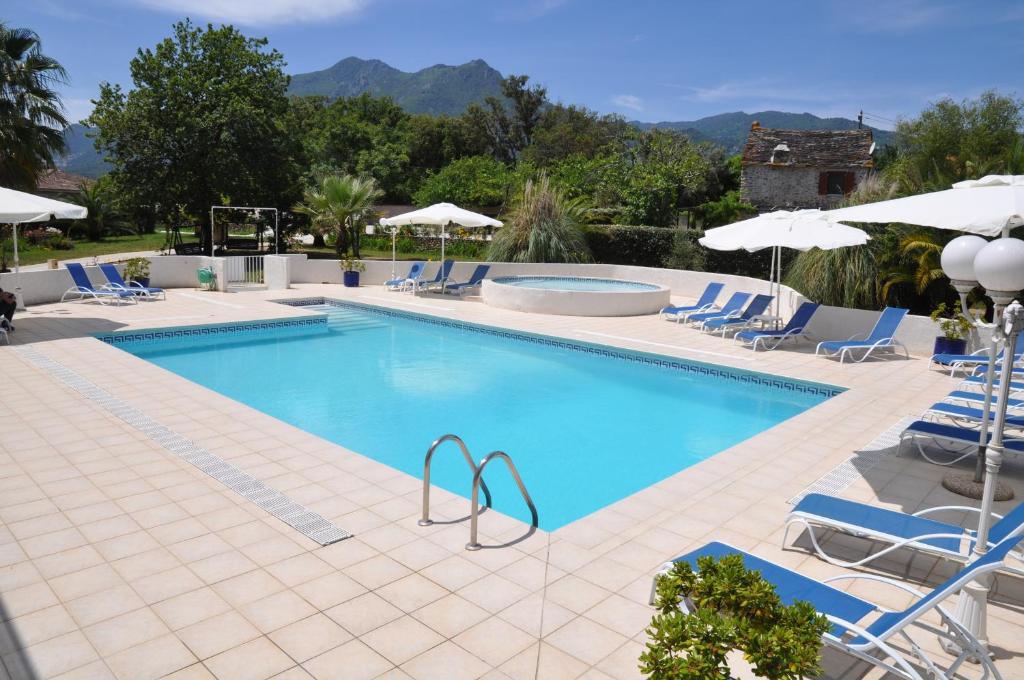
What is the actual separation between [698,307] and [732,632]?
1294cm

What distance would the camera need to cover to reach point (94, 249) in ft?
93.1

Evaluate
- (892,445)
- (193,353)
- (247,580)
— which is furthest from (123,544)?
(193,353)

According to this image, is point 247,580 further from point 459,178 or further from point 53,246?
point 459,178

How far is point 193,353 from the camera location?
11.5 m

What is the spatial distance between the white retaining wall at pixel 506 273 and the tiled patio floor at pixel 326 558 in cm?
524

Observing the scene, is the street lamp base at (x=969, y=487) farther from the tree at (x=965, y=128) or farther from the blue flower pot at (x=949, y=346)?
the tree at (x=965, y=128)

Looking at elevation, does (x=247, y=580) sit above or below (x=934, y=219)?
below

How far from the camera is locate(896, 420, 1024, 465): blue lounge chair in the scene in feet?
18.5

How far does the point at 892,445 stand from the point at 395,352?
799 centimetres

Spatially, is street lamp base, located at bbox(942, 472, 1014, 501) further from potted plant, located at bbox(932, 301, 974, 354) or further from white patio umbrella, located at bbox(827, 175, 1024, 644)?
potted plant, located at bbox(932, 301, 974, 354)

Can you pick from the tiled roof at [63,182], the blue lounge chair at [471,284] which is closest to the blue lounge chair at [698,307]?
the blue lounge chair at [471,284]

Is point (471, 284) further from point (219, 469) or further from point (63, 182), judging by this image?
point (63, 182)

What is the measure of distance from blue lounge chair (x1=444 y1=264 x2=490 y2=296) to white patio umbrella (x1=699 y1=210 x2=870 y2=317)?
793 centimetres

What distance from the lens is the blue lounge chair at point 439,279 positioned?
18.2 meters
